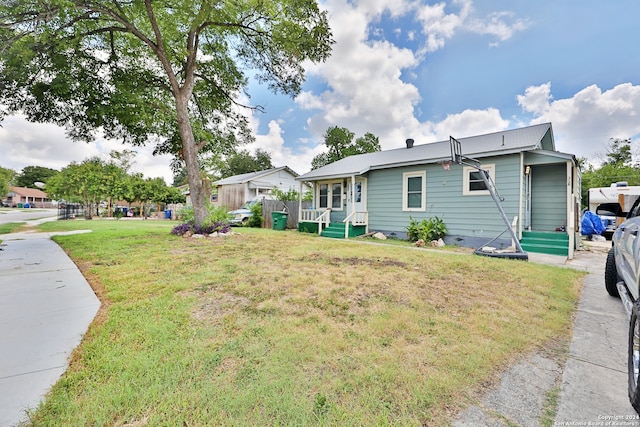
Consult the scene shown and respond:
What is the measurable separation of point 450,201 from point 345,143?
73.8ft

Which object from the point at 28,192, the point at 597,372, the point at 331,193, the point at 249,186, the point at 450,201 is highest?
the point at 28,192

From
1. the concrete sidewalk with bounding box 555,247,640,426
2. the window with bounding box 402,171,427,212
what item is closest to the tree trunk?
the window with bounding box 402,171,427,212

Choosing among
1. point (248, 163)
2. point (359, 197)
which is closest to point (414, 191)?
point (359, 197)

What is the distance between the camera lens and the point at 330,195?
13.1 m

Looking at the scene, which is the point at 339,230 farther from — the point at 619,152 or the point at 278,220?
the point at 619,152

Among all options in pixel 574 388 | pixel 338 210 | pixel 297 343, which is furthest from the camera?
pixel 338 210

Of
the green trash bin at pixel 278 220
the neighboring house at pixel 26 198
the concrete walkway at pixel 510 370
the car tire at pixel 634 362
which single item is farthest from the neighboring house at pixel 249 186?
the neighboring house at pixel 26 198

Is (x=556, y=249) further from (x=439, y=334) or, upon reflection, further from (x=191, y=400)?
(x=191, y=400)

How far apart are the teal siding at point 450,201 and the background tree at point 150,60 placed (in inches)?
212

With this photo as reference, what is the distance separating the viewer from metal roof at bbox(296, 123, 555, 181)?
26.9ft

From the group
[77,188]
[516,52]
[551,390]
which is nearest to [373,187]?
[516,52]

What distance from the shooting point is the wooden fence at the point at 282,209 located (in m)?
14.9

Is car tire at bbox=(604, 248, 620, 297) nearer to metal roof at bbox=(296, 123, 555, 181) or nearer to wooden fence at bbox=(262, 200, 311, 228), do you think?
metal roof at bbox=(296, 123, 555, 181)

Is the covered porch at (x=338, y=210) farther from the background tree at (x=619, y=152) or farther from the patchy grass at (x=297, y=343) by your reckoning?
the background tree at (x=619, y=152)
